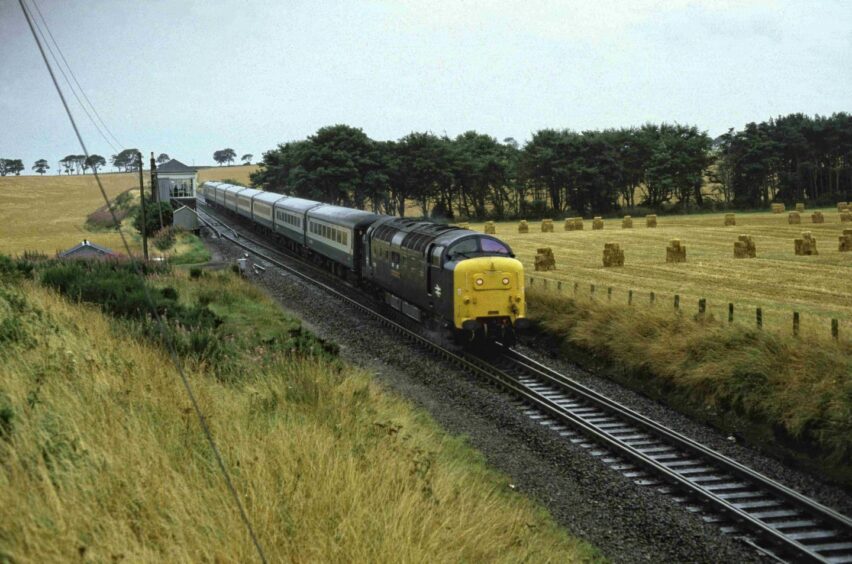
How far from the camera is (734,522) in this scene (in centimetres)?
1163

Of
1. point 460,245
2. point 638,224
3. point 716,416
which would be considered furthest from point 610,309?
point 638,224

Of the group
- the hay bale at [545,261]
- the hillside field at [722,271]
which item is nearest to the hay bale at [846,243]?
the hillside field at [722,271]

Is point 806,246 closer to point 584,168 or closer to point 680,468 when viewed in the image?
point 680,468

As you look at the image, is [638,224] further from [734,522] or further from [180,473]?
[180,473]

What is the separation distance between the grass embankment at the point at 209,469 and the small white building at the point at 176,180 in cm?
7749

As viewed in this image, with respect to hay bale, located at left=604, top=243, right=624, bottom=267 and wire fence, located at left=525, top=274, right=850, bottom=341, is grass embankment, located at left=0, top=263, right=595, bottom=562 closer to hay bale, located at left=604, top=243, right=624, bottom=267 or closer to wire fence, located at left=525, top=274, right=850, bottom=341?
wire fence, located at left=525, top=274, right=850, bottom=341

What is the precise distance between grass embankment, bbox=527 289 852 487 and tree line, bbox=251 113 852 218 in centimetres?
5859

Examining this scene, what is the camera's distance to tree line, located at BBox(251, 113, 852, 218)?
259ft

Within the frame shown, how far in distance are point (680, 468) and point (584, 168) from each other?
67.1 metres

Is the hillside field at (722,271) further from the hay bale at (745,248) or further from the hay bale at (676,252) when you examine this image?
the hay bale at (745,248)

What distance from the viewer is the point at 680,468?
45.4ft

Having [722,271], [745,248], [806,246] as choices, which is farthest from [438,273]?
[806,246]

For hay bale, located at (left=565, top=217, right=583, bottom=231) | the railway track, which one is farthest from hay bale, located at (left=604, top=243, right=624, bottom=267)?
hay bale, located at (left=565, top=217, right=583, bottom=231)

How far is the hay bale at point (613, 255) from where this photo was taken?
116 feet
